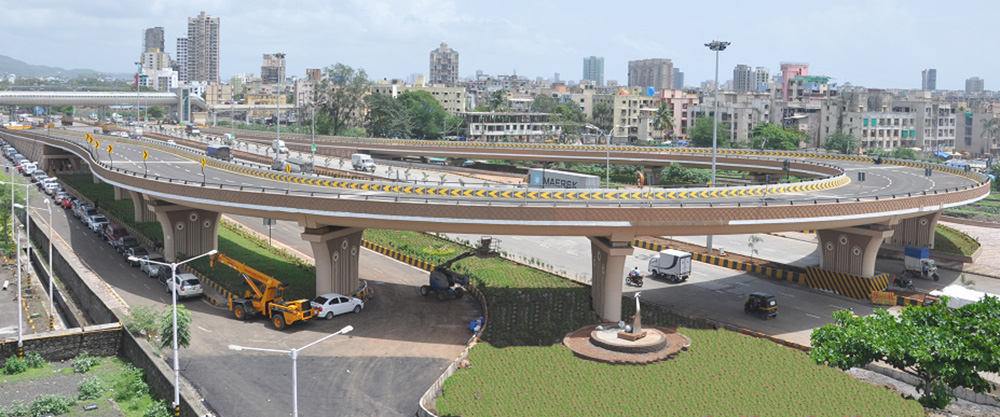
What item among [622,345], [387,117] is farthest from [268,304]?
[387,117]

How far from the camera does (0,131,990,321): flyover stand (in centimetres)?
4288

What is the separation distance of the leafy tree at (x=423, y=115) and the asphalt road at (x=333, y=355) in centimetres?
12126

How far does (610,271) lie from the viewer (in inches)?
1730

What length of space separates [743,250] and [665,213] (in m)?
28.9

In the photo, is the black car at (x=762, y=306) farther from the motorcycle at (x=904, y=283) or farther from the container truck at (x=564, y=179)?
the motorcycle at (x=904, y=283)

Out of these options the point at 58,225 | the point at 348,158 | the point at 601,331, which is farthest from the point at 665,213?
the point at 348,158

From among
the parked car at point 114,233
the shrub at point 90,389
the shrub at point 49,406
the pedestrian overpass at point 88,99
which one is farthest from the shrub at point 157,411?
the pedestrian overpass at point 88,99

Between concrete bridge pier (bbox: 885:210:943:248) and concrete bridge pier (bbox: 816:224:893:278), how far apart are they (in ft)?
50.1

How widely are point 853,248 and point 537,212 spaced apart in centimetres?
2384

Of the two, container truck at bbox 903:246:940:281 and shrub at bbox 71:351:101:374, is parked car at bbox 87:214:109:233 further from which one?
container truck at bbox 903:246:940:281

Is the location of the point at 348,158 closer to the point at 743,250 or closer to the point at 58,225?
the point at 58,225

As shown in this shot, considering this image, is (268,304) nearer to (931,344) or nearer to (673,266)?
(673,266)

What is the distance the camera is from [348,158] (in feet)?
399

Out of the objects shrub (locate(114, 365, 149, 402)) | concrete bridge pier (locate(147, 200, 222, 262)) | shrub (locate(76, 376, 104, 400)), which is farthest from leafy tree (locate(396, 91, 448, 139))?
shrub (locate(76, 376, 104, 400))
